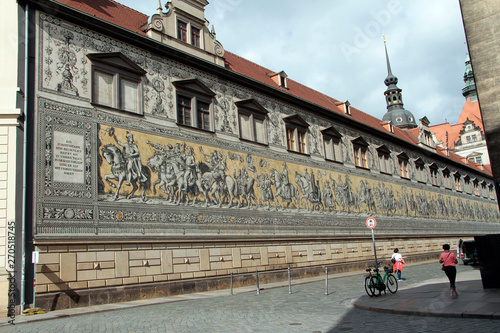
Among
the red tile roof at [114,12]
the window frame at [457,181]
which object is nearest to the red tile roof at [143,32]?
the red tile roof at [114,12]

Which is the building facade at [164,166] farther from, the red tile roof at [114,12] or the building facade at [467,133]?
the building facade at [467,133]

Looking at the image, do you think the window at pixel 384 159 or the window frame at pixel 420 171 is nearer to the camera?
the window at pixel 384 159

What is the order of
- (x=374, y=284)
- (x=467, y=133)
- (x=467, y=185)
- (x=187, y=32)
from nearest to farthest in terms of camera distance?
1. (x=374, y=284)
2. (x=187, y=32)
3. (x=467, y=185)
4. (x=467, y=133)

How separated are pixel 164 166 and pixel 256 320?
339 inches

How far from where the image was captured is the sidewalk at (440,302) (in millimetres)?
8961

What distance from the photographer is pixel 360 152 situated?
30828 mm

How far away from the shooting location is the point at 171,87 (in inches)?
716

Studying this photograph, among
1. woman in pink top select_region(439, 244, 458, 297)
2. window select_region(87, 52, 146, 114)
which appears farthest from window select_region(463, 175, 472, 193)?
window select_region(87, 52, 146, 114)

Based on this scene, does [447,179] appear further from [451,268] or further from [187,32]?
[451,268]

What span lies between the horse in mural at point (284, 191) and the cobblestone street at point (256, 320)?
8.85m

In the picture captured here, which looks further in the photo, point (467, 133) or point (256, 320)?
point (467, 133)

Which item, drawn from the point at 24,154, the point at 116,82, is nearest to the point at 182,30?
the point at 116,82

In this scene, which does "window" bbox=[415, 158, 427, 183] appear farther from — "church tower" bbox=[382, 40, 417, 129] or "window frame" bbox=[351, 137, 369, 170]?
"church tower" bbox=[382, 40, 417, 129]

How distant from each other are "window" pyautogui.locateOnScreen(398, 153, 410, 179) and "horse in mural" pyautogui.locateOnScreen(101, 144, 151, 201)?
2526cm
